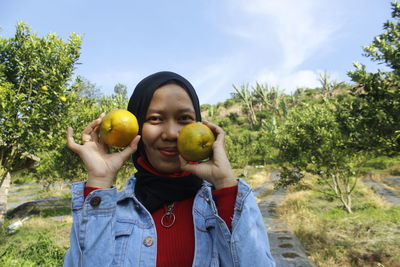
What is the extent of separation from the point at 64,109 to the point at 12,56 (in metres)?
1.61

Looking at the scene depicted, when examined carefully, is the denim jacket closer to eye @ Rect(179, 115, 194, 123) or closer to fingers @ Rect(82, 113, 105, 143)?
fingers @ Rect(82, 113, 105, 143)

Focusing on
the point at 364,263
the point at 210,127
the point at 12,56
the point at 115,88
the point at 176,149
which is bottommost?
the point at 364,263

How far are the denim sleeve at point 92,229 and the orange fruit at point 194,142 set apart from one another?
404 mm

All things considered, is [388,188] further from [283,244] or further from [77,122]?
[77,122]

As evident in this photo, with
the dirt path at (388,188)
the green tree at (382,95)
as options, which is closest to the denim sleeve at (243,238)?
the green tree at (382,95)

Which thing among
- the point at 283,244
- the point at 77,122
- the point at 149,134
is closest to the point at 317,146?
the point at 283,244

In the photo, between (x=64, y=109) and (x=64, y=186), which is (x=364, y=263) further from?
(x=64, y=186)

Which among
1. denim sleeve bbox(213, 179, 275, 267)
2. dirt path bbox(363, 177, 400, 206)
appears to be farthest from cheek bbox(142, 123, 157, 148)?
dirt path bbox(363, 177, 400, 206)

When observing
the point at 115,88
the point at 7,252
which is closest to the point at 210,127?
the point at 7,252

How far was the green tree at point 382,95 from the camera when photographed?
12.8ft

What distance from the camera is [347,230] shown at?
8453 millimetres

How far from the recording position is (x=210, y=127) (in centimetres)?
158

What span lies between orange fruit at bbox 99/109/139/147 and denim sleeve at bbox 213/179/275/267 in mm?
662

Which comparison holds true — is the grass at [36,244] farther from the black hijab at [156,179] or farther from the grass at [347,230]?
the grass at [347,230]
